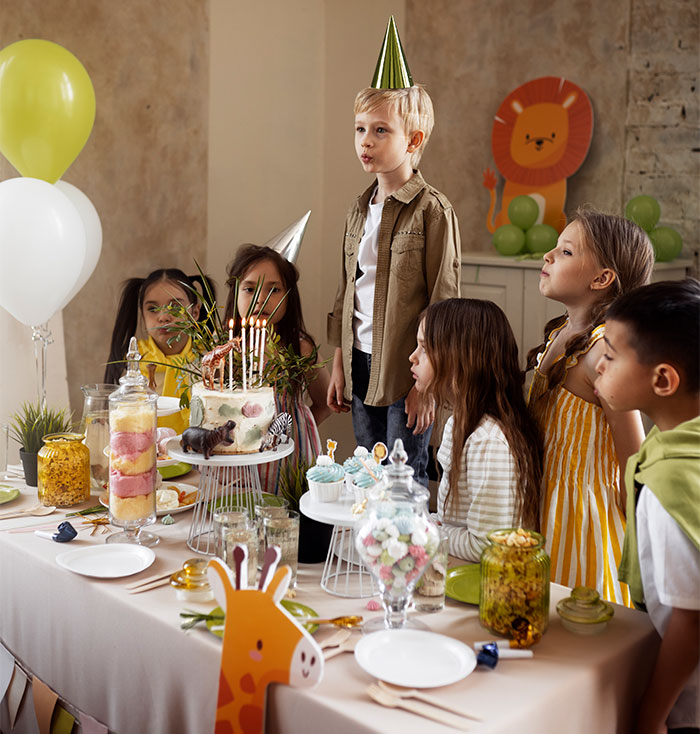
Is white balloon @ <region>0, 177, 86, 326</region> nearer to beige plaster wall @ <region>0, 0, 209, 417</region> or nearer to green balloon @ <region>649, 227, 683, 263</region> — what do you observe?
beige plaster wall @ <region>0, 0, 209, 417</region>

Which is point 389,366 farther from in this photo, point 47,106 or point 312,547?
point 47,106

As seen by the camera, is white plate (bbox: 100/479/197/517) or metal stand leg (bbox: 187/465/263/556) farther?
white plate (bbox: 100/479/197/517)

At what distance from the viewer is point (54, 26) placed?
310cm

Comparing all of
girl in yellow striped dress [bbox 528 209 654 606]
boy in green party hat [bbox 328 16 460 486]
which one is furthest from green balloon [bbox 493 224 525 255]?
girl in yellow striped dress [bbox 528 209 654 606]

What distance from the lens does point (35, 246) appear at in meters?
2.40

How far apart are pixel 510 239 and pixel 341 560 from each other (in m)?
A: 2.07

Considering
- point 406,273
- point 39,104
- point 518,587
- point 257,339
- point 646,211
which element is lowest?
point 518,587

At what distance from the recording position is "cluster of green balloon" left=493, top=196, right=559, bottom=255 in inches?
129

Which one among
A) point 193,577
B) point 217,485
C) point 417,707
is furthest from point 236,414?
point 417,707

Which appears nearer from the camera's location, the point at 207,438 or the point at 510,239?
the point at 207,438

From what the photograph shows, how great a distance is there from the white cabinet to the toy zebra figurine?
1.69 meters

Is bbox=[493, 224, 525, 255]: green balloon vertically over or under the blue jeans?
over

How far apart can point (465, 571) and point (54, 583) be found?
27.2 inches

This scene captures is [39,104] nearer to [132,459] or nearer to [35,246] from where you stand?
[35,246]
